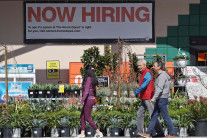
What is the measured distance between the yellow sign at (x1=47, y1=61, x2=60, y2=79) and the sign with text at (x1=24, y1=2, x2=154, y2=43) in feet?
2.88

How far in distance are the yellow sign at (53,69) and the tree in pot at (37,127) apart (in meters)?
6.75

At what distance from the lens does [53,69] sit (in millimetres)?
16328

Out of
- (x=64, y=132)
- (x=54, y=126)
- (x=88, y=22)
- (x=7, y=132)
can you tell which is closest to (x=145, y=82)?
(x=64, y=132)

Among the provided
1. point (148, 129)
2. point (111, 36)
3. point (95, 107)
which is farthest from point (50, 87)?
point (148, 129)

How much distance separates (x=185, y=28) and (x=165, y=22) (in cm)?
85

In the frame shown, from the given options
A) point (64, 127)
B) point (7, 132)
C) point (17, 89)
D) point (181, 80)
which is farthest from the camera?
point (17, 89)

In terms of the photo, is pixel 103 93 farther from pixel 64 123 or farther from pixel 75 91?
pixel 64 123

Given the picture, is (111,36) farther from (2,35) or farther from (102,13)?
(2,35)

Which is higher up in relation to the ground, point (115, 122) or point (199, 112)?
point (199, 112)

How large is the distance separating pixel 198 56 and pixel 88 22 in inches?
181

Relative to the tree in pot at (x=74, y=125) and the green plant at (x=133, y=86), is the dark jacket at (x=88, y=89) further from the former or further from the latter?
the green plant at (x=133, y=86)

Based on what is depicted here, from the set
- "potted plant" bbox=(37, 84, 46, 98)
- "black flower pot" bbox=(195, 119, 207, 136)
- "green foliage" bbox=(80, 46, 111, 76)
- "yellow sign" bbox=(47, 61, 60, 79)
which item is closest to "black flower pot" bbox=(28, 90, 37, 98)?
"potted plant" bbox=(37, 84, 46, 98)

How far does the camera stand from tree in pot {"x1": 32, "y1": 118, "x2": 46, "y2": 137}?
948 centimetres

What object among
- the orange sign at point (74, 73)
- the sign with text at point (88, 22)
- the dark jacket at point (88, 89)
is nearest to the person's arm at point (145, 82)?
the dark jacket at point (88, 89)
